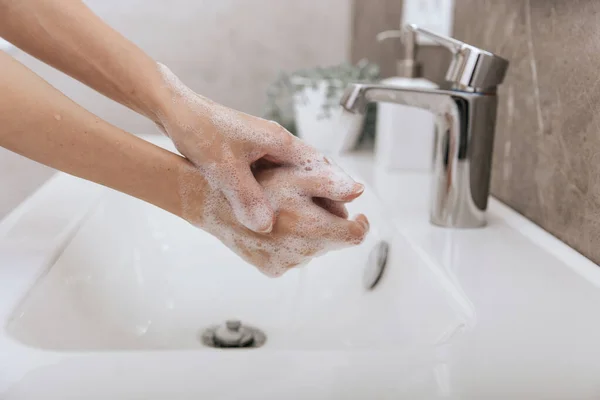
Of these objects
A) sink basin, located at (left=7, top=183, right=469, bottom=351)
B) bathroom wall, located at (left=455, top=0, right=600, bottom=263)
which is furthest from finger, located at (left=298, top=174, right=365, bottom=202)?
bathroom wall, located at (left=455, top=0, right=600, bottom=263)

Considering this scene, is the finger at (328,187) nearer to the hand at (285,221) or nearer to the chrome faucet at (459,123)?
the hand at (285,221)

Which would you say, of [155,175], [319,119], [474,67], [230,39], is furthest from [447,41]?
[230,39]

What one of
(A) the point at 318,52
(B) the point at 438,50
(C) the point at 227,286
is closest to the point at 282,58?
(A) the point at 318,52

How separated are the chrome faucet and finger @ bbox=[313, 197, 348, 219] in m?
0.17

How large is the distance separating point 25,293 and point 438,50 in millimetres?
694

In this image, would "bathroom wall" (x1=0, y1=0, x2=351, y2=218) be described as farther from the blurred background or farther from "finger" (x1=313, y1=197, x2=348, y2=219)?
"finger" (x1=313, y1=197, x2=348, y2=219)

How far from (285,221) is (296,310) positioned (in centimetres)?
23

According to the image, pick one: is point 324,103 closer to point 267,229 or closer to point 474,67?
point 474,67

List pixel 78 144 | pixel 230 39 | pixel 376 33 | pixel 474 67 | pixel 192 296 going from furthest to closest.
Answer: pixel 230 39 < pixel 376 33 < pixel 192 296 < pixel 474 67 < pixel 78 144

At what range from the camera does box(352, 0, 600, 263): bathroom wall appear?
529mm

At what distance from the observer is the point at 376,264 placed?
65 centimetres

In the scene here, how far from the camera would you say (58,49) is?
0.46 metres

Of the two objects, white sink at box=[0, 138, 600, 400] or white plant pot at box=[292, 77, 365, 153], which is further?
white plant pot at box=[292, 77, 365, 153]

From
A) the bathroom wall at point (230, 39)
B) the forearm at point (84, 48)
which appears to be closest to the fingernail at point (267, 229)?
the forearm at point (84, 48)
